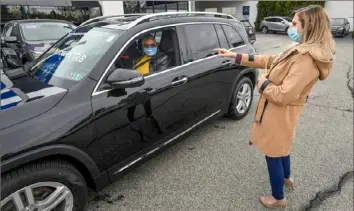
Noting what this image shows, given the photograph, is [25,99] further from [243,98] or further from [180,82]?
[243,98]

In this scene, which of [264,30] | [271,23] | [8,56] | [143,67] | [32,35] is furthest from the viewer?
[264,30]

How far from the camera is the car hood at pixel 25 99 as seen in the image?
5.83ft

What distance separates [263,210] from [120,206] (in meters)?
1.30

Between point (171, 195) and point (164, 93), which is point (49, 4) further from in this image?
point (171, 195)

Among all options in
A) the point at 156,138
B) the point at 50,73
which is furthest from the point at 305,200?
the point at 50,73

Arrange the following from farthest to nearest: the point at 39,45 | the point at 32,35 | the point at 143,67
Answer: the point at 32,35 < the point at 39,45 < the point at 143,67

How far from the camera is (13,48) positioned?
266 inches

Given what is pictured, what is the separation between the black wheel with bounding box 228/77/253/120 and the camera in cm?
397

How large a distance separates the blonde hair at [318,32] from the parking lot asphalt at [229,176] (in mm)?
1456

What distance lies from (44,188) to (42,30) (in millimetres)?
6380

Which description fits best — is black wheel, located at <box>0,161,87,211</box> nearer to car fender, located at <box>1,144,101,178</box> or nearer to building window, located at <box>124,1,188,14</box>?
car fender, located at <box>1,144,101,178</box>

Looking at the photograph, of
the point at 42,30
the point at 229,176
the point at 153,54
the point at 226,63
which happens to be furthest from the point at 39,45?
the point at 229,176

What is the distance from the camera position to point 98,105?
2.12 m

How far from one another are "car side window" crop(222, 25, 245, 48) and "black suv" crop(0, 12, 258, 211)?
0.28 m
